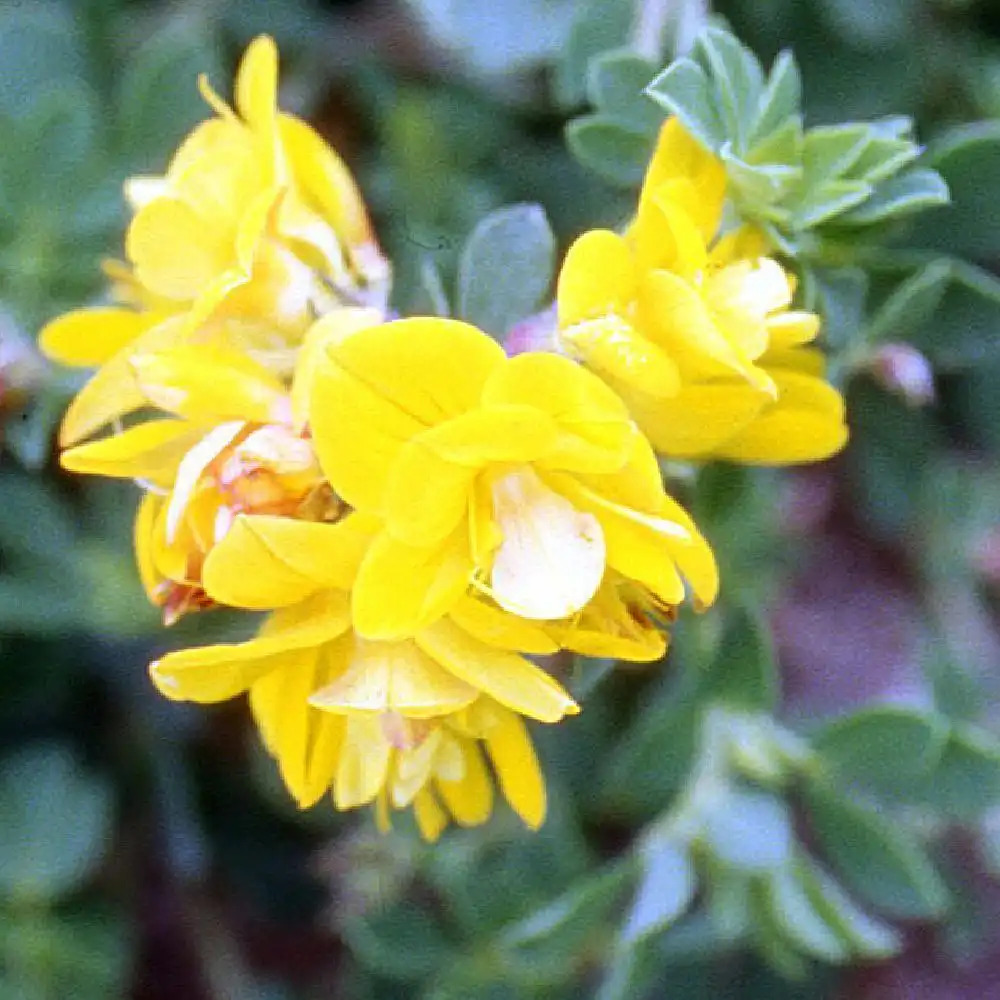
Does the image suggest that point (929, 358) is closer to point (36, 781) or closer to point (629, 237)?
point (629, 237)

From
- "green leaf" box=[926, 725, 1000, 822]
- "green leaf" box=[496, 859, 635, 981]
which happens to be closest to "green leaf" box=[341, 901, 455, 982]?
"green leaf" box=[496, 859, 635, 981]

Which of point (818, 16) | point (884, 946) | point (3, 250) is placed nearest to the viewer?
point (884, 946)

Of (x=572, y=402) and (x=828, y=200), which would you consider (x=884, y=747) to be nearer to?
(x=828, y=200)

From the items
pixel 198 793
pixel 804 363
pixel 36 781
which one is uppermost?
pixel 804 363

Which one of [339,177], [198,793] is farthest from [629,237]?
[198,793]

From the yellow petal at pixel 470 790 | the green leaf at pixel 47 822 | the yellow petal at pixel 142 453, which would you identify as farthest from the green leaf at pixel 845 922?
the green leaf at pixel 47 822

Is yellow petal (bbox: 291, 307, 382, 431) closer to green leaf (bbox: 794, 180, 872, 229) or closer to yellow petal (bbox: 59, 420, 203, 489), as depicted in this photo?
yellow petal (bbox: 59, 420, 203, 489)

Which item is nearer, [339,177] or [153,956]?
[339,177]
